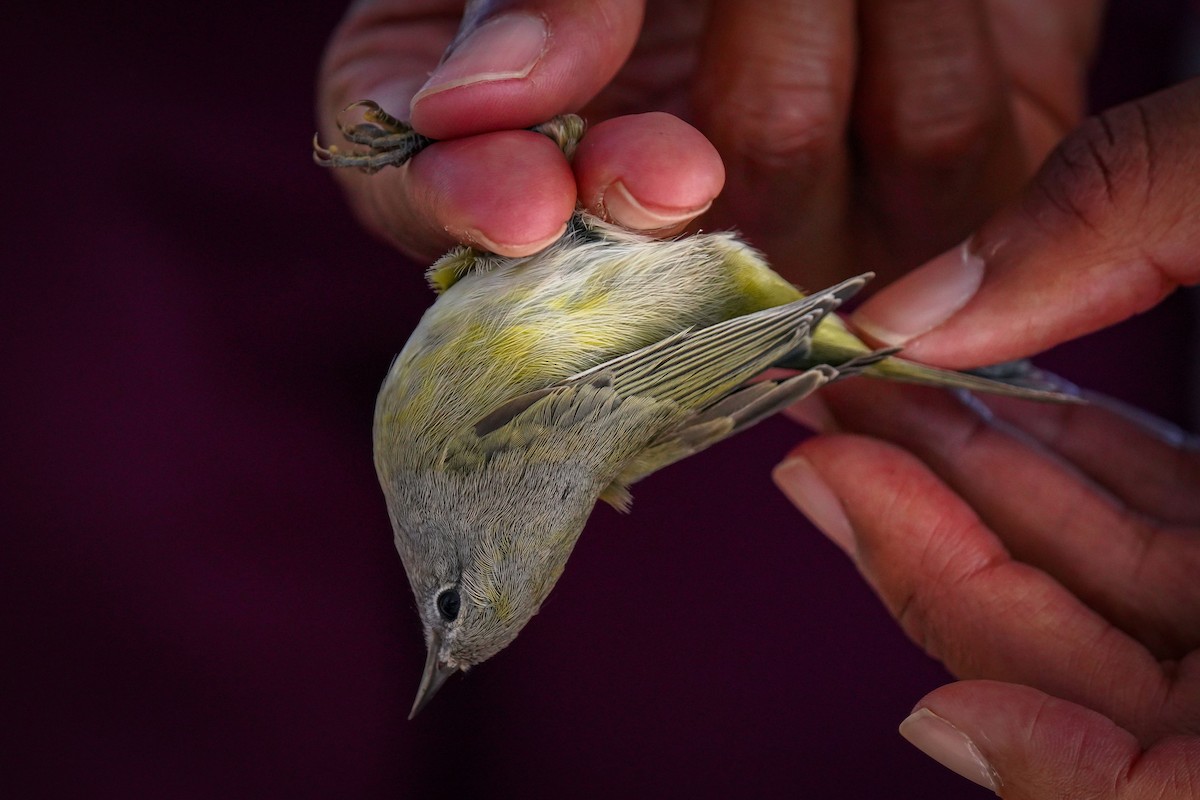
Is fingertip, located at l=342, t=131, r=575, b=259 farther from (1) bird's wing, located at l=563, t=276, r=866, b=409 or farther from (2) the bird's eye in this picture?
(2) the bird's eye

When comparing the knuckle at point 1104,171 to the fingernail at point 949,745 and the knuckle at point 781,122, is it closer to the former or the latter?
the knuckle at point 781,122

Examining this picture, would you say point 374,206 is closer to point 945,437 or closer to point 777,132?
point 777,132

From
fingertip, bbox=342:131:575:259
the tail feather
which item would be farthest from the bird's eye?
the tail feather

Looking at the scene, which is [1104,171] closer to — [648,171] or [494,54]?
[648,171]

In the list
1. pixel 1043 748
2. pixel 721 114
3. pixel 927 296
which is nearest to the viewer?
pixel 1043 748

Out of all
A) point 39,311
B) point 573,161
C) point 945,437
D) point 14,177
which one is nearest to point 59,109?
point 14,177

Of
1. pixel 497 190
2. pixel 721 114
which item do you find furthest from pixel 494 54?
pixel 721 114
